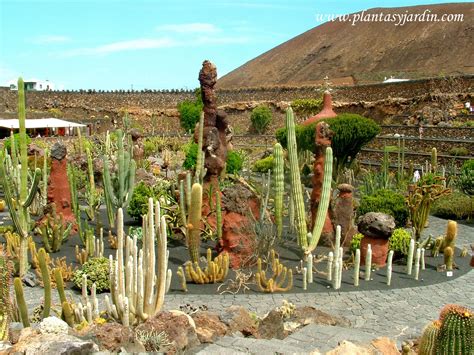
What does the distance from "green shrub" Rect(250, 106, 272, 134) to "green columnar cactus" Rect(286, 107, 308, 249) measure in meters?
30.5

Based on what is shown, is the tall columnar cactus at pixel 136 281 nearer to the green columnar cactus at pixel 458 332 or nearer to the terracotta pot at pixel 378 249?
the green columnar cactus at pixel 458 332

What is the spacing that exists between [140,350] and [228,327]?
1391 millimetres

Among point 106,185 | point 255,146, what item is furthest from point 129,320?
point 255,146

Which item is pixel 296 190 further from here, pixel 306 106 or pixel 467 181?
pixel 306 106

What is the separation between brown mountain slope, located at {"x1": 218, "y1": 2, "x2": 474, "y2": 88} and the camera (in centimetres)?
5922

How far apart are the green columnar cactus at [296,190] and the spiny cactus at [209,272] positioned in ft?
4.97

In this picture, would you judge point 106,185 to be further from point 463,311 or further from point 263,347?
point 463,311

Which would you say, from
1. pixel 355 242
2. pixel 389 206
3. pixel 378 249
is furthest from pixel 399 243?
pixel 389 206

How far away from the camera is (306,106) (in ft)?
135

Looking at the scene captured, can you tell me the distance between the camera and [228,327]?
6387 millimetres

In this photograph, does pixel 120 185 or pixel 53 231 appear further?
pixel 120 185

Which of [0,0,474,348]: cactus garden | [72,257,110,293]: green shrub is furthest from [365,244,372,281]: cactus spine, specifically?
[72,257,110,293]: green shrub

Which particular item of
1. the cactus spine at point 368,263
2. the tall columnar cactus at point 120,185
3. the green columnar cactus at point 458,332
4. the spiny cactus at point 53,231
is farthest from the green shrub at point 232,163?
the green columnar cactus at point 458,332

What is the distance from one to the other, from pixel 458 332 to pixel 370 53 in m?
66.6
